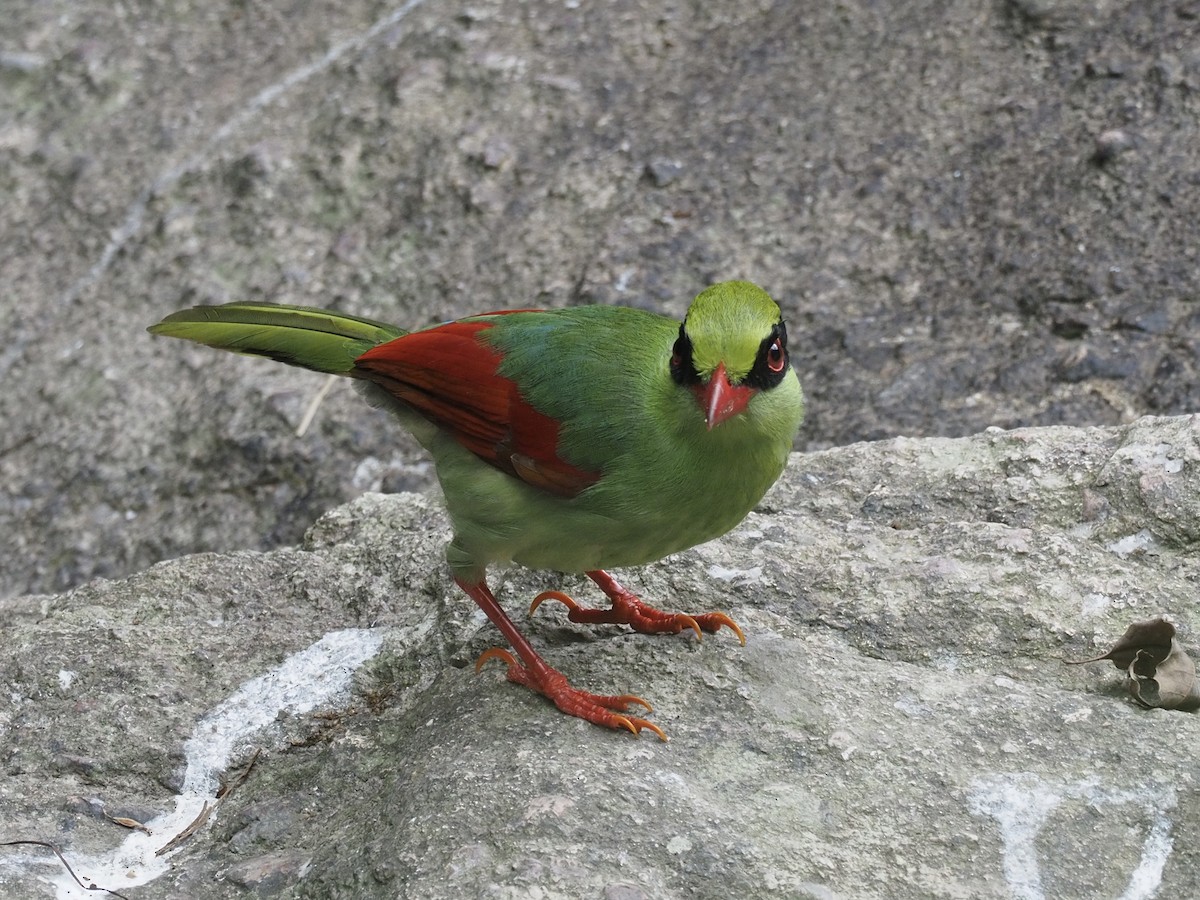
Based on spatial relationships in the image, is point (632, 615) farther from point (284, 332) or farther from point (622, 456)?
point (284, 332)

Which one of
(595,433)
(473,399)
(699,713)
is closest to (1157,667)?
(699,713)

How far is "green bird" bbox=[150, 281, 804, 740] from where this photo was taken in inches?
131

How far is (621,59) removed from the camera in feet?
22.0

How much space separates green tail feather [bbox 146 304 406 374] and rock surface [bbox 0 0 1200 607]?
1375mm

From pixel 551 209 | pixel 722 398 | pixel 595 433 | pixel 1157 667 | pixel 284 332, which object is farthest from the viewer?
pixel 551 209

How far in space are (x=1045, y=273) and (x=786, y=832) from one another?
3.31 m

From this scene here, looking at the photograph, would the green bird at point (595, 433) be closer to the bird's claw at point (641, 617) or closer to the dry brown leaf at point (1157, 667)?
the bird's claw at point (641, 617)

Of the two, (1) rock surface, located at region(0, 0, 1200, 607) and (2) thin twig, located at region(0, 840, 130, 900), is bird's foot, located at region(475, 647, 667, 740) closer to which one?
(2) thin twig, located at region(0, 840, 130, 900)

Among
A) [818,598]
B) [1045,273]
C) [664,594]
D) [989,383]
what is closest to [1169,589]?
[818,598]

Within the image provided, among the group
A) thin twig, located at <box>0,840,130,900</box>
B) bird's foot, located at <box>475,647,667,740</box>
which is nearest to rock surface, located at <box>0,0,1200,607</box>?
bird's foot, located at <box>475,647,667,740</box>

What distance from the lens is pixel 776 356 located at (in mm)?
3322

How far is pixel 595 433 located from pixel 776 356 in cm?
52

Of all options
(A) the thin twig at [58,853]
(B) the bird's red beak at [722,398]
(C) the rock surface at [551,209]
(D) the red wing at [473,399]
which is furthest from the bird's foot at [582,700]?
(C) the rock surface at [551,209]

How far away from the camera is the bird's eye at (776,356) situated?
3.29 meters
